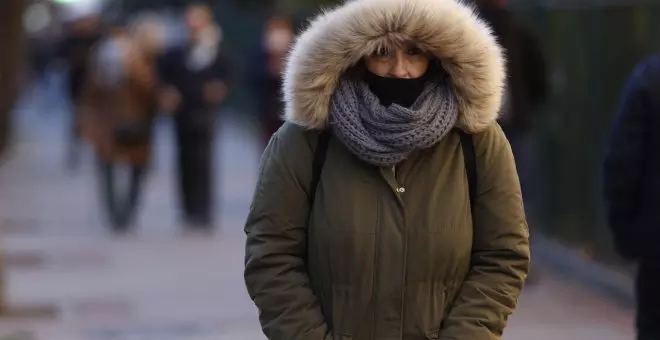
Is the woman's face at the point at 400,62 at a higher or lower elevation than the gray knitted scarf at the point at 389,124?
higher

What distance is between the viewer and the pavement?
9078 millimetres

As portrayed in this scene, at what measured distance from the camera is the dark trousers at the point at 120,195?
14.3 meters

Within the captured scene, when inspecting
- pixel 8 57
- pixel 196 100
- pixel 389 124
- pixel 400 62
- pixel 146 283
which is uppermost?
pixel 8 57

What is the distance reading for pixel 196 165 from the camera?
14562 millimetres

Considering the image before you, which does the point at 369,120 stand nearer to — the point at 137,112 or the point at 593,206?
the point at 593,206

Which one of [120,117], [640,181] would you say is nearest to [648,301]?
[640,181]

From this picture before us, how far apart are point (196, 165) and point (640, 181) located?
940 cm

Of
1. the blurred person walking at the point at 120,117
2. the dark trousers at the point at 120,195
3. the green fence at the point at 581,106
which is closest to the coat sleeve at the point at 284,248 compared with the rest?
the green fence at the point at 581,106

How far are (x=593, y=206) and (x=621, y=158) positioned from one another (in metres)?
5.46

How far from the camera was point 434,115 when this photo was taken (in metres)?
3.91

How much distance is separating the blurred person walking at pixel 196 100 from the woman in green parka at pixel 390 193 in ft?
33.8

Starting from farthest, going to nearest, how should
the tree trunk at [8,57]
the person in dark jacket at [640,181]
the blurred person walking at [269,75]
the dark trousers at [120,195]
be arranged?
the blurred person walking at [269,75], the dark trousers at [120,195], the tree trunk at [8,57], the person in dark jacket at [640,181]

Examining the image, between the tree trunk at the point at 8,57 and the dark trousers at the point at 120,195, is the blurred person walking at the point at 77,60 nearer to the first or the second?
the dark trousers at the point at 120,195

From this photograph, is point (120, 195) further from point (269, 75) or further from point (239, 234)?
point (269, 75)
